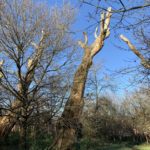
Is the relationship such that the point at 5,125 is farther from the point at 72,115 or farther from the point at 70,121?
the point at 70,121

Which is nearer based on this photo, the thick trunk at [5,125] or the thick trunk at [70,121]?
the thick trunk at [70,121]

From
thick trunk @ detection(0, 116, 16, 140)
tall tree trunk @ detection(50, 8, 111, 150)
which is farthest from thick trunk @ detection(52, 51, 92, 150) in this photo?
thick trunk @ detection(0, 116, 16, 140)

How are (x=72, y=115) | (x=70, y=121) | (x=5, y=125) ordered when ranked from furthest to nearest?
(x=5, y=125) < (x=72, y=115) < (x=70, y=121)

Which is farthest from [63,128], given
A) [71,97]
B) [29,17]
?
[29,17]

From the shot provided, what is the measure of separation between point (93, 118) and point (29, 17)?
1033 inches

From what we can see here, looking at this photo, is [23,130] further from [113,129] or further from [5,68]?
[113,129]

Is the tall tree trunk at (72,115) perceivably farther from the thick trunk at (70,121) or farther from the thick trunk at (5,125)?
the thick trunk at (5,125)

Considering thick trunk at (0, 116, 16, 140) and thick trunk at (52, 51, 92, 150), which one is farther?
thick trunk at (0, 116, 16, 140)

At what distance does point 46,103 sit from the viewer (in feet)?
44.2

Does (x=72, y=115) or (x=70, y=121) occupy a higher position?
(x=72, y=115)

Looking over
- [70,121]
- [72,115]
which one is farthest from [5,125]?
[70,121]

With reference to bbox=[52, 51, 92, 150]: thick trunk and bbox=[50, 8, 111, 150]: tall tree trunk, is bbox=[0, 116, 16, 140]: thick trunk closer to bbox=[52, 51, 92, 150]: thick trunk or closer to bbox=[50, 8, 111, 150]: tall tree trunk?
bbox=[50, 8, 111, 150]: tall tree trunk

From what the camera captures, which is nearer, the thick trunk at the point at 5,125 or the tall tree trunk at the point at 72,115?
the tall tree trunk at the point at 72,115

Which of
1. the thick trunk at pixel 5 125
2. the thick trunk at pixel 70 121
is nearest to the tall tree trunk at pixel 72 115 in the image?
the thick trunk at pixel 70 121
